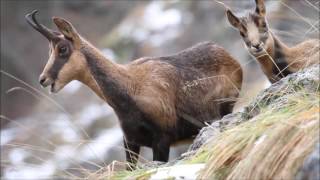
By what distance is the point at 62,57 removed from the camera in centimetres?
889

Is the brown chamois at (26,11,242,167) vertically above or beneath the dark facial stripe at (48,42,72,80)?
beneath

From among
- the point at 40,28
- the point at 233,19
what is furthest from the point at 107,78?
the point at 233,19

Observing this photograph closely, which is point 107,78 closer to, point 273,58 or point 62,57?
point 62,57

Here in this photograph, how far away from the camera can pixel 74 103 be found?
2394 cm

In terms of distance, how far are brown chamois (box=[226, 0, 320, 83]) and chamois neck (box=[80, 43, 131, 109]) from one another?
130 cm

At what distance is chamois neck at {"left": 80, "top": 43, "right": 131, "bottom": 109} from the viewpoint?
28.8ft

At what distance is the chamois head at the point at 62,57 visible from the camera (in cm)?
883

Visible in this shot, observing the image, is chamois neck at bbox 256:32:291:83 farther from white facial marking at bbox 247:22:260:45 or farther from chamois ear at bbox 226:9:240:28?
chamois ear at bbox 226:9:240:28

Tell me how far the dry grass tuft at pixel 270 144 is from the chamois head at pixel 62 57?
317cm

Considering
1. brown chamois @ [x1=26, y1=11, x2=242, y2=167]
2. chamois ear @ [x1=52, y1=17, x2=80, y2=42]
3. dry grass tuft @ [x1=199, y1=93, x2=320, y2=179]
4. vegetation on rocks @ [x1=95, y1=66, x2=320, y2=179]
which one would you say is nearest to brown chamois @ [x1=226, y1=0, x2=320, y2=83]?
brown chamois @ [x1=26, y1=11, x2=242, y2=167]

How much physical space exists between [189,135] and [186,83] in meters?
0.56

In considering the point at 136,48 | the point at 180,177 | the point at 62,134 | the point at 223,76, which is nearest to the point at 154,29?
the point at 136,48

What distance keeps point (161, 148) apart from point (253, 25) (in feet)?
5.26

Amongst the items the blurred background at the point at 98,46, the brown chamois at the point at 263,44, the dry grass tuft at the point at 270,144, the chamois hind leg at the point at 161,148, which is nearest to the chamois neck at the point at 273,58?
the brown chamois at the point at 263,44
